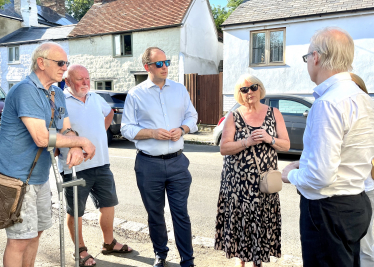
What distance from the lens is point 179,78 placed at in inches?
701

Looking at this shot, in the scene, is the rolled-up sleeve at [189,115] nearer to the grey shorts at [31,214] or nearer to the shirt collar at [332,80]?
the grey shorts at [31,214]

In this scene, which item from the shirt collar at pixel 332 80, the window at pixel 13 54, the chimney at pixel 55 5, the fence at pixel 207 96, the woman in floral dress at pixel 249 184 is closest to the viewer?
the shirt collar at pixel 332 80

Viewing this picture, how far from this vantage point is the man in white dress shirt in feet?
5.99

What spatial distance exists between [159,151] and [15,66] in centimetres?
2410

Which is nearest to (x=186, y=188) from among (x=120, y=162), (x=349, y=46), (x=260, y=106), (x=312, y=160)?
(x=260, y=106)

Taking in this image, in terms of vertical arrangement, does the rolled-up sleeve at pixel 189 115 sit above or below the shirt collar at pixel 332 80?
below

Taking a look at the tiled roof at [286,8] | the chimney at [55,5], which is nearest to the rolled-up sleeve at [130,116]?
the tiled roof at [286,8]

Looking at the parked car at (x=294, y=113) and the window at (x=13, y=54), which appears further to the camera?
the window at (x=13, y=54)

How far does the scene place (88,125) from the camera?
350 cm

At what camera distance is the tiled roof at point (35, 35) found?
2252 cm

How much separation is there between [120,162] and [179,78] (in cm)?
1000

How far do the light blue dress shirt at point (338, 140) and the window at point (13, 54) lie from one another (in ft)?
84.6

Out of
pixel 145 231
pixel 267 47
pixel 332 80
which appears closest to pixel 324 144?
pixel 332 80

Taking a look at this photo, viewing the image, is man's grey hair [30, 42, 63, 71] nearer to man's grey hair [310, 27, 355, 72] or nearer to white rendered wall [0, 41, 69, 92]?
man's grey hair [310, 27, 355, 72]
